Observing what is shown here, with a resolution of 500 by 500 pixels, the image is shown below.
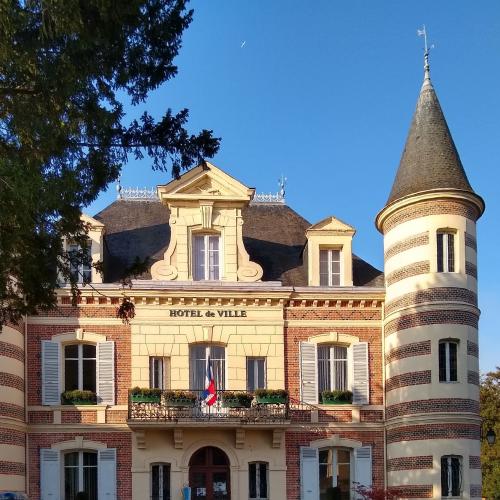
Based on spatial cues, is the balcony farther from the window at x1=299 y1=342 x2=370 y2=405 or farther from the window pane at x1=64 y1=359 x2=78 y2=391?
the window pane at x1=64 y1=359 x2=78 y2=391

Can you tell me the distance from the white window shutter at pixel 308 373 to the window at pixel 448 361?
3607 mm

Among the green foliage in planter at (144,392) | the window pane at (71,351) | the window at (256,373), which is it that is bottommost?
the green foliage in planter at (144,392)

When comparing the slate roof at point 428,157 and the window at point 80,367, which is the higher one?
the slate roof at point 428,157

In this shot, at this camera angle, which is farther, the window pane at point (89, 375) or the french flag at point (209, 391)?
the window pane at point (89, 375)

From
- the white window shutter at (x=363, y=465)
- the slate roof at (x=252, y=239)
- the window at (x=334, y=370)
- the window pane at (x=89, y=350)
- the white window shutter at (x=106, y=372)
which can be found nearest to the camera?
the white window shutter at (x=106, y=372)

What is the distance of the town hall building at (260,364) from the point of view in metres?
25.0

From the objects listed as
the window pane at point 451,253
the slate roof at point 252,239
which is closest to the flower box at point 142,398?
the slate roof at point 252,239

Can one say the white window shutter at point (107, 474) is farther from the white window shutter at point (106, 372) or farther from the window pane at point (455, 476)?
the window pane at point (455, 476)

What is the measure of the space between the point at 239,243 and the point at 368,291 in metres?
3.96

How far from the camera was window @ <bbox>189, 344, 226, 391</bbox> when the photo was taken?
2631 centimetres

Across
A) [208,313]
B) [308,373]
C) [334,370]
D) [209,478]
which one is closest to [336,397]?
[334,370]


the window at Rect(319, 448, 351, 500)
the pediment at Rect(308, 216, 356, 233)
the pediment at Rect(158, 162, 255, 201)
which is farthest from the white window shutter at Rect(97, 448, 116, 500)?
the pediment at Rect(308, 216, 356, 233)

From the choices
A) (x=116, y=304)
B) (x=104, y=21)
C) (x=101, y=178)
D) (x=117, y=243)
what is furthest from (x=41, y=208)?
(x=117, y=243)

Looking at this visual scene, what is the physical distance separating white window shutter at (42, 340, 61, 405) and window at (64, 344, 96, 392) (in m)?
0.37
